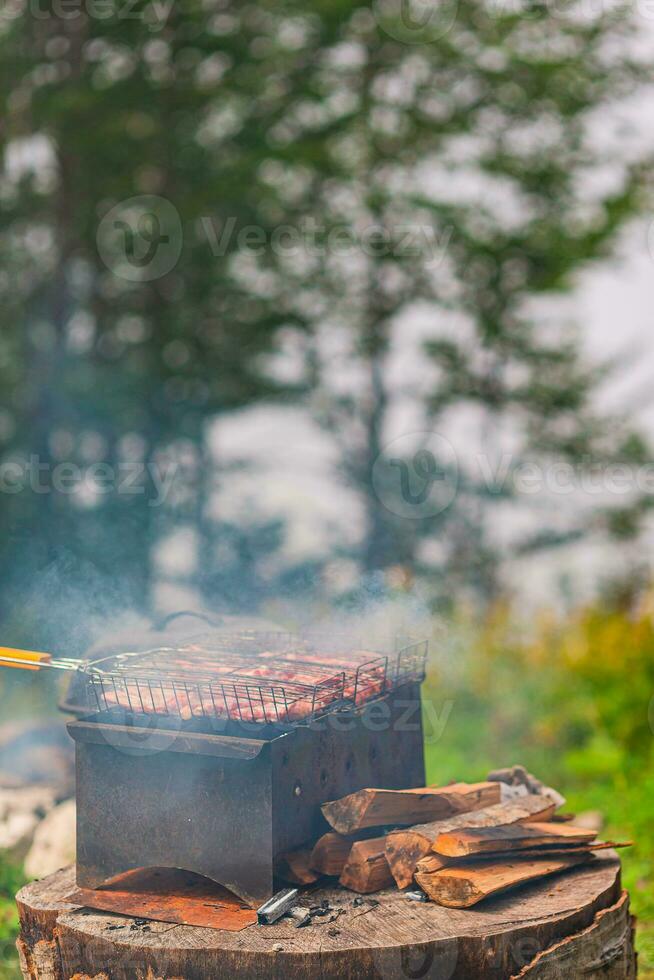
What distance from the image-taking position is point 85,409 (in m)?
10.3

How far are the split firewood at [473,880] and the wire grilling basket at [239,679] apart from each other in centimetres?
61

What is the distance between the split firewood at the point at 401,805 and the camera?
3.25m

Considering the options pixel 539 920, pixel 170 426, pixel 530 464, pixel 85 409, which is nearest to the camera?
pixel 539 920

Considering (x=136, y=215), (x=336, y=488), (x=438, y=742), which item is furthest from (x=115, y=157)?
(x=438, y=742)

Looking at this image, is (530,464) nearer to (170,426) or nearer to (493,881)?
(170,426)

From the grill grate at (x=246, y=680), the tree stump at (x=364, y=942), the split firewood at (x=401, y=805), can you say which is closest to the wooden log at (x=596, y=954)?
the tree stump at (x=364, y=942)

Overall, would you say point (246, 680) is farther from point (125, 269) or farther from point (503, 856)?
point (125, 269)

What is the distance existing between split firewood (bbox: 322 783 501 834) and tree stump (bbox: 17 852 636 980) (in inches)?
8.7

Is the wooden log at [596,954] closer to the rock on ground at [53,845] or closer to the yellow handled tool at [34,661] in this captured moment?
the yellow handled tool at [34,661]

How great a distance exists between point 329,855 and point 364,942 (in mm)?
438

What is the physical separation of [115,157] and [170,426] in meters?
2.94

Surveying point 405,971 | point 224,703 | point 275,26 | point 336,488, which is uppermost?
point 275,26

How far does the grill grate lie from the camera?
10.4 feet

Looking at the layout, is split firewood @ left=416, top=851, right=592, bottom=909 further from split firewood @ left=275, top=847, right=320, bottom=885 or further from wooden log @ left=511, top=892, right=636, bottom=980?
split firewood @ left=275, top=847, right=320, bottom=885
